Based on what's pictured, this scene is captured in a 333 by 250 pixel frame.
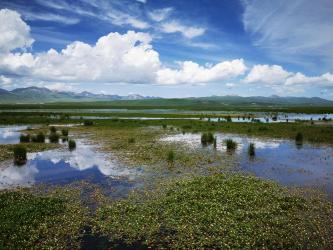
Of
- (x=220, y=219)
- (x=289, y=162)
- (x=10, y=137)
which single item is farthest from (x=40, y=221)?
(x=10, y=137)

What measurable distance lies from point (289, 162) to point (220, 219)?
17195 millimetres

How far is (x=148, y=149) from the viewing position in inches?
1416

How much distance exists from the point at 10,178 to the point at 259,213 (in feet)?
64.8

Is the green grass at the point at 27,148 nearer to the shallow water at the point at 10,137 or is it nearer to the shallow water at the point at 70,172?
the shallow water at the point at 70,172

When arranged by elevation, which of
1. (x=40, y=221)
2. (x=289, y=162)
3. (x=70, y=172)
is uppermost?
(x=289, y=162)

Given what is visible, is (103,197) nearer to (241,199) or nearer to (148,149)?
(241,199)

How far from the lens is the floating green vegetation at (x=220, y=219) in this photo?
43.3 ft

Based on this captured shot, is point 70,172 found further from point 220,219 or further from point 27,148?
point 220,219

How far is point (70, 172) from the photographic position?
2569cm

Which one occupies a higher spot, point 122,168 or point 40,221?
point 122,168

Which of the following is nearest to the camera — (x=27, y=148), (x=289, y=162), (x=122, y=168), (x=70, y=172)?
(x=70, y=172)

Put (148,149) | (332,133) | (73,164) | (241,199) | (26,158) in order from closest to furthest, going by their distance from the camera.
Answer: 1. (241,199)
2. (73,164)
3. (26,158)
4. (148,149)
5. (332,133)

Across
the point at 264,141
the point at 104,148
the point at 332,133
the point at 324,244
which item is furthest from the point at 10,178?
the point at 332,133

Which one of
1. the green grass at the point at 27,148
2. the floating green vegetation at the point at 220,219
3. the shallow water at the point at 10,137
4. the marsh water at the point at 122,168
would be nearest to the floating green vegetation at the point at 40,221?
the floating green vegetation at the point at 220,219
